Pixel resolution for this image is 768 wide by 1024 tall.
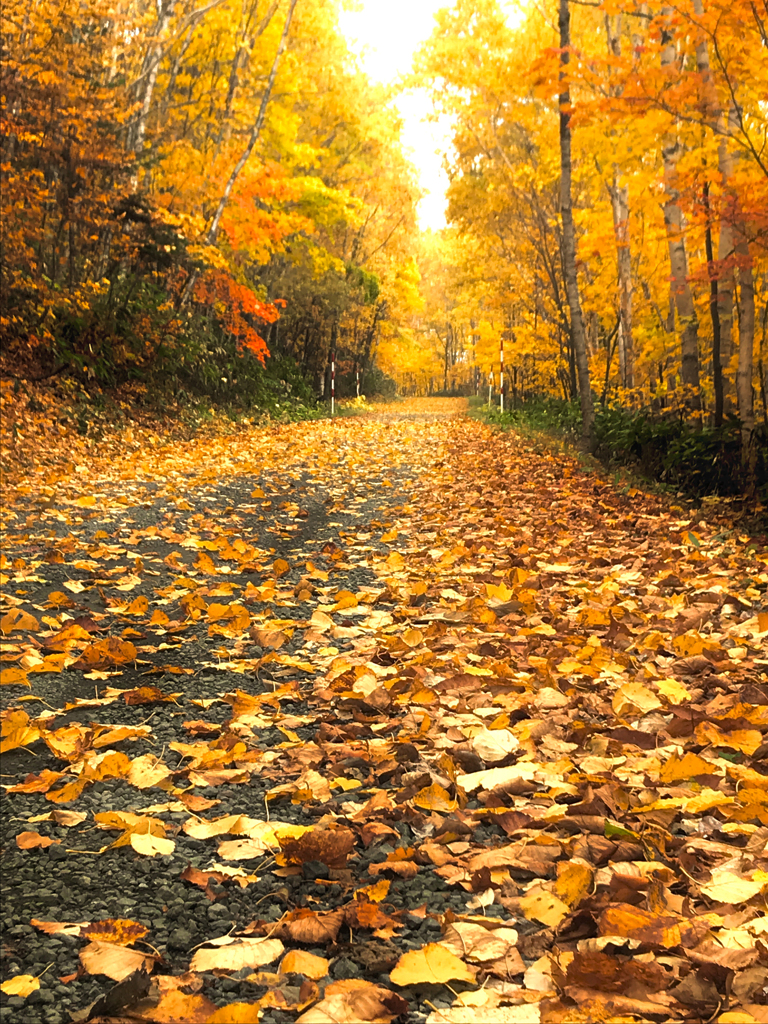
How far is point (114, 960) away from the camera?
157 cm

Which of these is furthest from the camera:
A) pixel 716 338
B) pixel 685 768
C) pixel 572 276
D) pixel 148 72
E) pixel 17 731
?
pixel 148 72

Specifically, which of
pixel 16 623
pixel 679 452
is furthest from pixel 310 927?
pixel 679 452

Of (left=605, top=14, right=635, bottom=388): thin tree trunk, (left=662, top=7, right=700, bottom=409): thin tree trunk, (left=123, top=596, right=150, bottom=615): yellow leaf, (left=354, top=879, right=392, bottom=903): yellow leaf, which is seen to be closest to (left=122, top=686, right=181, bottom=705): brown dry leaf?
(left=123, top=596, right=150, bottom=615): yellow leaf

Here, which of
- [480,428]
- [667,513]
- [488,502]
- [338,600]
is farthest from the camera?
[480,428]

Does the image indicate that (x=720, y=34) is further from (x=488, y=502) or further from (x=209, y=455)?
(x=209, y=455)

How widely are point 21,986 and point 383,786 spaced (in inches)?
42.7

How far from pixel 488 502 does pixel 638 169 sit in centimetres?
593

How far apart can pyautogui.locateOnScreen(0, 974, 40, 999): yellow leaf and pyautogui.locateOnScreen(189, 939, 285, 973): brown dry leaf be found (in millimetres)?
299

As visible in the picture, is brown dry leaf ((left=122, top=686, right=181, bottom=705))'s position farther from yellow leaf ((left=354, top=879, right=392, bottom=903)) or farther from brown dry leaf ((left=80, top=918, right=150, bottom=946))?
yellow leaf ((left=354, top=879, right=392, bottom=903))

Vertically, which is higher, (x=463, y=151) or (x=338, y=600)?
(x=463, y=151)

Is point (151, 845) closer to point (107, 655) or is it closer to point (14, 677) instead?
point (14, 677)

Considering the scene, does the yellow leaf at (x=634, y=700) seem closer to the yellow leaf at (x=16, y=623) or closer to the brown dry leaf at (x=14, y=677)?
the brown dry leaf at (x=14, y=677)

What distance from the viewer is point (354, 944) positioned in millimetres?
1627

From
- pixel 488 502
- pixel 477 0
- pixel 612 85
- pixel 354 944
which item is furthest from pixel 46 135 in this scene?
pixel 354 944
